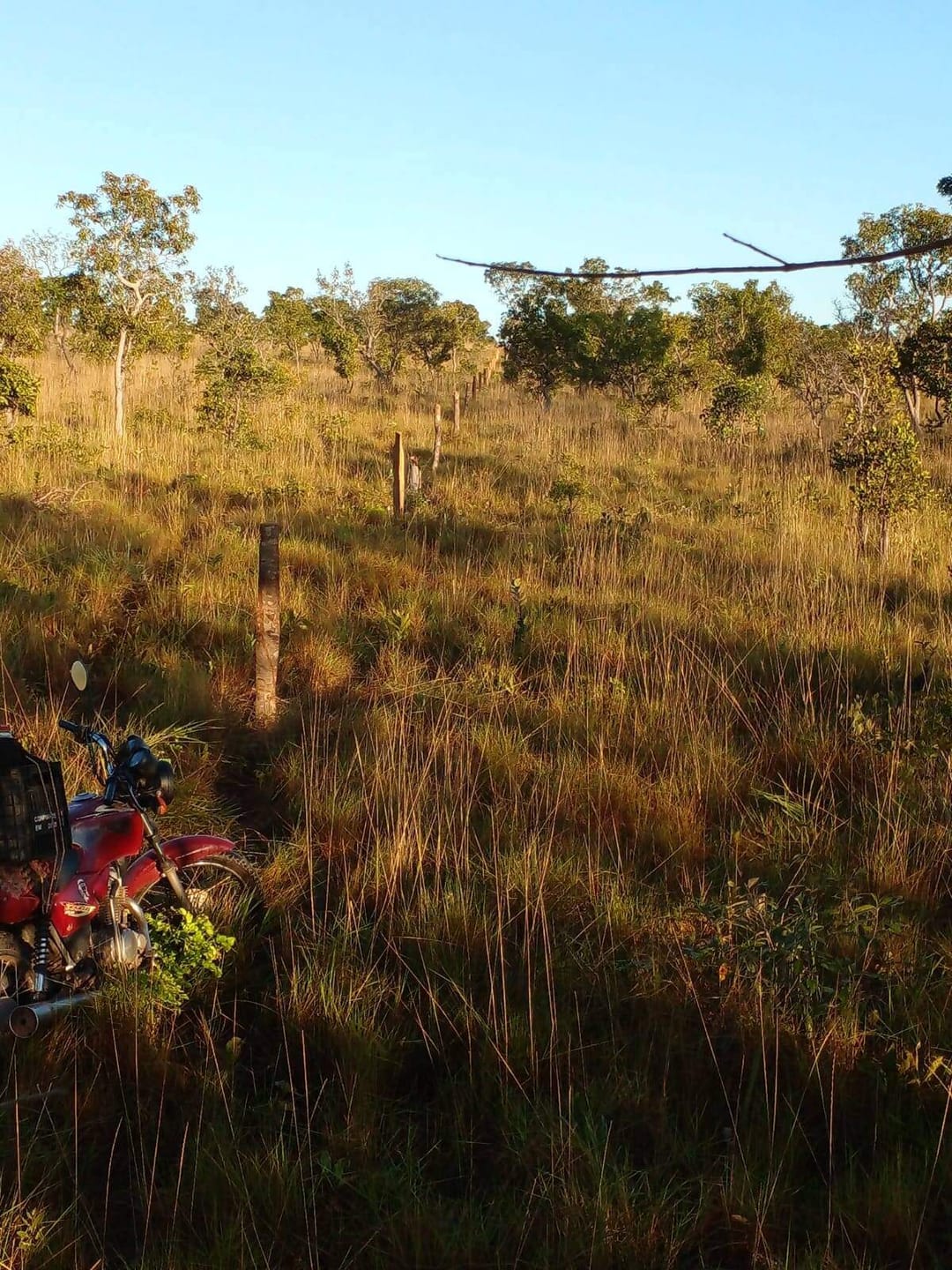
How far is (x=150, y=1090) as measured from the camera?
2299mm

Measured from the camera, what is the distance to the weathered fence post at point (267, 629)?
14.7 ft

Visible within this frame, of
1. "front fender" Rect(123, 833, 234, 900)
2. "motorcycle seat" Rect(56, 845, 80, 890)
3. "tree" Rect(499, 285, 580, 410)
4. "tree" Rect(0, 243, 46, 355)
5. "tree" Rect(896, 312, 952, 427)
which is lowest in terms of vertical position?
"front fender" Rect(123, 833, 234, 900)

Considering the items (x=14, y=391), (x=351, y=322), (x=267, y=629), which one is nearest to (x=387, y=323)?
(x=351, y=322)

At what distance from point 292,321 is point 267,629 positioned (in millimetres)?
25816

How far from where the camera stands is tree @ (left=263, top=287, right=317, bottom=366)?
27.0 meters

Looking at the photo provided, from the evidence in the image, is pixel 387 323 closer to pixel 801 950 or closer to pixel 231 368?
pixel 231 368

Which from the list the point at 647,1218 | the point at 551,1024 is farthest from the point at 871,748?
the point at 647,1218

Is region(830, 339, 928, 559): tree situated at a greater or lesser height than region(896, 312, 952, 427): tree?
lesser

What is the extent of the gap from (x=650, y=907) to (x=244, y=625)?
3.64 metres

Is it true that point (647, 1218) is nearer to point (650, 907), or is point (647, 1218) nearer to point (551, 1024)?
point (551, 1024)

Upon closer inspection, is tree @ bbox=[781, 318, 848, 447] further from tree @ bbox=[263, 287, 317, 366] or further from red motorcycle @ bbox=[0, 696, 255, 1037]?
red motorcycle @ bbox=[0, 696, 255, 1037]

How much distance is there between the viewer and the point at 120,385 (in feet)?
44.3

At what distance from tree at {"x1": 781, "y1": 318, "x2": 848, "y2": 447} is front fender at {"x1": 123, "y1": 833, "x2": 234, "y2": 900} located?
59.3 ft

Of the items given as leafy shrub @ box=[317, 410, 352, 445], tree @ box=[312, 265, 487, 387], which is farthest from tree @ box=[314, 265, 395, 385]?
leafy shrub @ box=[317, 410, 352, 445]
